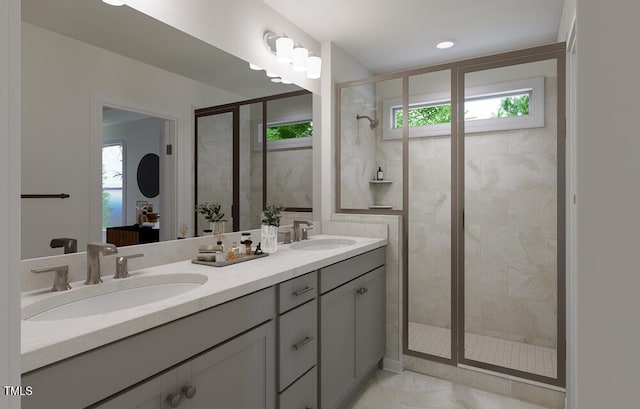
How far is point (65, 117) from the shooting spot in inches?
49.8

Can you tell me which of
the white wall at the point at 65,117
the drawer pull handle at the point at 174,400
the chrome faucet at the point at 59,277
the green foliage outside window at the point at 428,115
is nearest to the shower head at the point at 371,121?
the green foliage outside window at the point at 428,115

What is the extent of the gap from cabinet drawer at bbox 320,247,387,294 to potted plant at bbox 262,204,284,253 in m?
0.35

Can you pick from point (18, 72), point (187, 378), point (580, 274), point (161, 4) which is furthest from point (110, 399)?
point (161, 4)


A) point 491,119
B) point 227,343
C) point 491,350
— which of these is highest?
point 491,119

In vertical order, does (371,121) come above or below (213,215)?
above

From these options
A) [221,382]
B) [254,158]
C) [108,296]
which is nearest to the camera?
[221,382]

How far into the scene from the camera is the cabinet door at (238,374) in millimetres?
1055

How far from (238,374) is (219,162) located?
1190mm

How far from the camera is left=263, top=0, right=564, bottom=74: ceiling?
2.23 meters

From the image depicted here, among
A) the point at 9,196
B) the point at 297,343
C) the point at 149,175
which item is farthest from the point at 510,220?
the point at 9,196

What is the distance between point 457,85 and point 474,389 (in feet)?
6.57

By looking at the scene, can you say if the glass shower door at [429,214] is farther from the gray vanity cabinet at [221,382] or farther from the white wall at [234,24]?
the gray vanity cabinet at [221,382]

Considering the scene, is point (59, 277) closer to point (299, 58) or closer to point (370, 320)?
point (370, 320)

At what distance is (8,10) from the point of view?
33 centimetres
